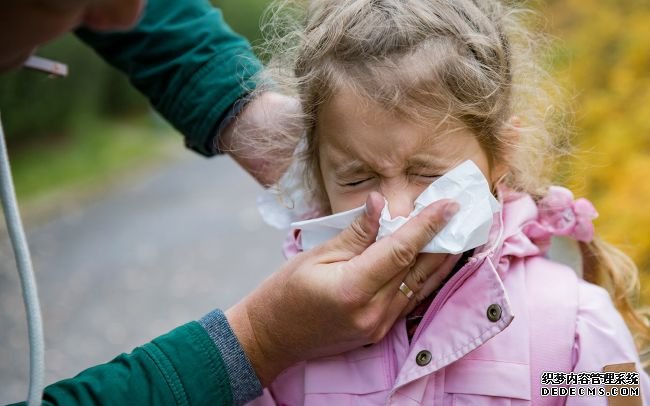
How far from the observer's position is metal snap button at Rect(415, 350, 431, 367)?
182cm

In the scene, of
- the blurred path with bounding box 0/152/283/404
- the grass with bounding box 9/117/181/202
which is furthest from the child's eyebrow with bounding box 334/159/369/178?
the grass with bounding box 9/117/181/202

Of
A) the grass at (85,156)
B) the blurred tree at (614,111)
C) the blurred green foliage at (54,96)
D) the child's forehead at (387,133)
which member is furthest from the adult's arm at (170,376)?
the grass at (85,156)

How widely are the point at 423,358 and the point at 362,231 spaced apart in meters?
0.33

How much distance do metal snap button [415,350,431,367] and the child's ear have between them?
1.61 feet

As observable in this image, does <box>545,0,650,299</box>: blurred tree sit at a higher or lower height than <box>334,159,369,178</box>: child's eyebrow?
lower

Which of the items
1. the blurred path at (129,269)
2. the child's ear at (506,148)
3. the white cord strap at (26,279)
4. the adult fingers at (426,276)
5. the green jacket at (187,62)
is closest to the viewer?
the white cord strap at (26,279)

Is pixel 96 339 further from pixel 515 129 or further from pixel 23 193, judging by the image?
pixel 515 129

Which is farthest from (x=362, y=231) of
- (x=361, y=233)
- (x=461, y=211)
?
(x=461, y=211)

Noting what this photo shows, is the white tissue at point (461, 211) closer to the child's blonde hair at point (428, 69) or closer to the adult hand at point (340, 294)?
the adult hand at point (340, 294)

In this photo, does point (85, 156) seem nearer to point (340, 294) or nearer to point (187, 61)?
point (187, 61)

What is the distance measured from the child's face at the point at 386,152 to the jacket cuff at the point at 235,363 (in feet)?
1.43

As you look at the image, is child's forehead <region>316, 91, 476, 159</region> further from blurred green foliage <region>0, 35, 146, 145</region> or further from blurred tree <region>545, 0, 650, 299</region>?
blurred green foliage <region>0, 35, 146, 145</region>

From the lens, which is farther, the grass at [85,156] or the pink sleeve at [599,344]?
the grass at [85,156]

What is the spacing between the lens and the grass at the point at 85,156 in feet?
31.6
